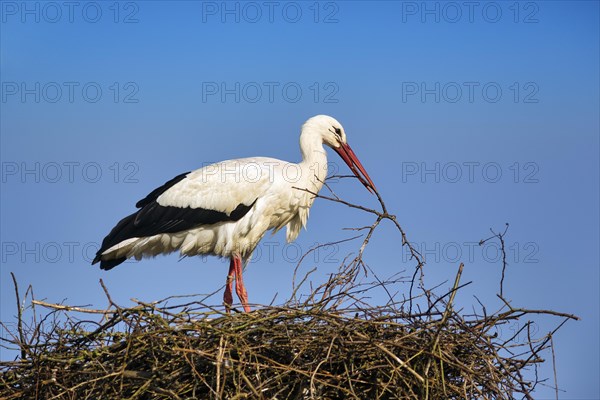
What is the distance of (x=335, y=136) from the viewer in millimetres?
7832

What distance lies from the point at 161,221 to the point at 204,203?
14.7 inches

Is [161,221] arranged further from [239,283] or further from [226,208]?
[239,283]

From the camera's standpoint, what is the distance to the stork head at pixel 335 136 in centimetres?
778

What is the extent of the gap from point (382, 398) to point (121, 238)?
126 inches

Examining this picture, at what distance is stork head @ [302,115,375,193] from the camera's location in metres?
7.78

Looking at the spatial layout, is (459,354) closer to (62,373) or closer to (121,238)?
(62,373)

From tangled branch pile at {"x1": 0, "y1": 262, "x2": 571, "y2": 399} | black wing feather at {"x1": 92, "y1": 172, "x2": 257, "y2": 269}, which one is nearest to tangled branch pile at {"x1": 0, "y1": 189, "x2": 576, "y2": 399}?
tangled branch pile at {"x1": 0, "y1": 262, "x2": 571, "y2": 399}

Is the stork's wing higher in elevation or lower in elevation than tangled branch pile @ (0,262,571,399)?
higher

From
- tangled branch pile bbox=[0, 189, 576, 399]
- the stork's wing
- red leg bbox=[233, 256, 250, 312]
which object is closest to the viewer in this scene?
tangled branch pile bbox=[0, 189, 576, 399]

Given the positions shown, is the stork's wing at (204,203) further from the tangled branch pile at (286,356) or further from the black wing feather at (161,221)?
the tangled branch pile at (286,356)

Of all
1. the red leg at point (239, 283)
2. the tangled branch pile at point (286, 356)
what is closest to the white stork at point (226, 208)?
the red leg at point (239, 283)

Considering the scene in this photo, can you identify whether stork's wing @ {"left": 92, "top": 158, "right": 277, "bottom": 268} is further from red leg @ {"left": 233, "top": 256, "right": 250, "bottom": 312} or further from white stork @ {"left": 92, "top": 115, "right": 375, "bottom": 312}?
red leg @ {"left": 233, "top": 256, "right": 250, "bottom": 312}

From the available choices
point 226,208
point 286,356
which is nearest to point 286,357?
point 286,356

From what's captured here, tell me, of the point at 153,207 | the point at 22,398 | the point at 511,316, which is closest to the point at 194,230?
the point at 153,207
